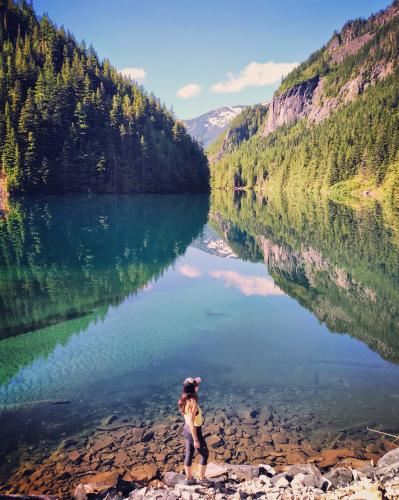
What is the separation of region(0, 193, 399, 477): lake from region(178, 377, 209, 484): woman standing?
353 cm

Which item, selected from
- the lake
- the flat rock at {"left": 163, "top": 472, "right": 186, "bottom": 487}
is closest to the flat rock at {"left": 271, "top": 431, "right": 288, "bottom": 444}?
the lake

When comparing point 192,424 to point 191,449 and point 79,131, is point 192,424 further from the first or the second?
point 79,131

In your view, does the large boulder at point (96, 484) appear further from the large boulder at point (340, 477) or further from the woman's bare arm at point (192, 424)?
the large boulder at point (340, 477)

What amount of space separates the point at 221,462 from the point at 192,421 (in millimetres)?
2264

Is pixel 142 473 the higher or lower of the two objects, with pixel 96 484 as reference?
lower

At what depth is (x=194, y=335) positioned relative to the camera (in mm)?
18594

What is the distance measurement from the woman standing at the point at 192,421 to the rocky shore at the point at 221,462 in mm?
400

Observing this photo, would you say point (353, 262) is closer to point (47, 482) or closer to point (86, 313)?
point (86, 313)

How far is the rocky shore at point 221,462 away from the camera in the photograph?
7.57 metres

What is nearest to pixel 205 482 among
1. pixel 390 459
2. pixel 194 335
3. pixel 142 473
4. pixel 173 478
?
pixel 173 478

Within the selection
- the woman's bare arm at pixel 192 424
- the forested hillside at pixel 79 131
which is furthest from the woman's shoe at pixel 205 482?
the forested hillside at pixel 79 131

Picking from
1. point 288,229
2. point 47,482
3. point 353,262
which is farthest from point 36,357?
point 288,229

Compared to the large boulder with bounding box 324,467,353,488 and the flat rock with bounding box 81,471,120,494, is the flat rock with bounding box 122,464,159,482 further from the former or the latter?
Result: the large boulder with bounding box 324,467,353,488

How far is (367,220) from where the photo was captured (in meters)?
59.5
